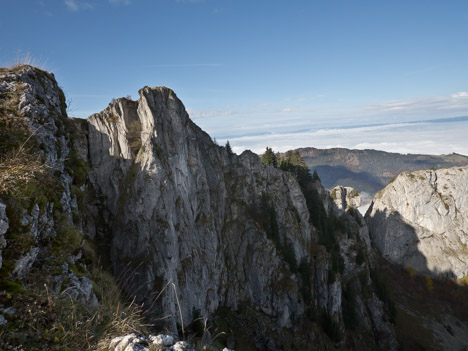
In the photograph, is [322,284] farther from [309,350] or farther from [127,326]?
[127,326]

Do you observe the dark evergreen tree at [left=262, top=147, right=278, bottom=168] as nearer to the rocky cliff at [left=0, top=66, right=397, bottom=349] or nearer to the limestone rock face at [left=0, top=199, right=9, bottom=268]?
the rocky cliff at [left=0, top=66, right=397, bottom=349]

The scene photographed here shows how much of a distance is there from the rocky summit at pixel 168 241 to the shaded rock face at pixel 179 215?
194 mm

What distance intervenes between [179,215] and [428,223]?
105460mm

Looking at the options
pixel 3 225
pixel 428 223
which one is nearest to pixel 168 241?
pixel 3 225

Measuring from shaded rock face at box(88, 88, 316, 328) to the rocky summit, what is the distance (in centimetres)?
19

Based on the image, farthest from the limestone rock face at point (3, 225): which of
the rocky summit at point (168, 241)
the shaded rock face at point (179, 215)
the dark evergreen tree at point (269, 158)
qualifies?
the dark evergreen tree at point (269, 158)

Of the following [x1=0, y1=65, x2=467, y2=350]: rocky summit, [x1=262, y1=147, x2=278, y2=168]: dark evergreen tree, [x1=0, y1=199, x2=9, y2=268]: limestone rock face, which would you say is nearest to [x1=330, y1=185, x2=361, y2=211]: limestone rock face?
[x1=0, y1=65, x2=467, y2=350]: rocky summit

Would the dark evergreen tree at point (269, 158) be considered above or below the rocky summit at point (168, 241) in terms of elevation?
above

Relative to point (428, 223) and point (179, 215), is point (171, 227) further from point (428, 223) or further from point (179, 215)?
point (428, 223)

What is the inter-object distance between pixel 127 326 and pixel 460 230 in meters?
126

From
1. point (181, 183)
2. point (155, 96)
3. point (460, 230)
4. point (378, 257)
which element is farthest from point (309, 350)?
point (460, 230)

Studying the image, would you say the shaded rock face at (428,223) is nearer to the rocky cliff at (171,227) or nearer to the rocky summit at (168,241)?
the rocky summit at (168,241)

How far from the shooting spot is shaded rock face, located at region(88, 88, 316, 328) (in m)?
30.6

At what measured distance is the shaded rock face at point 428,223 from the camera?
95312 mm
